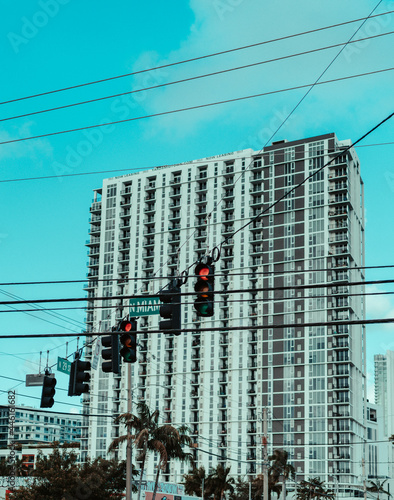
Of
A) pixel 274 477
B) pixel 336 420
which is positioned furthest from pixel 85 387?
pixel 336 420

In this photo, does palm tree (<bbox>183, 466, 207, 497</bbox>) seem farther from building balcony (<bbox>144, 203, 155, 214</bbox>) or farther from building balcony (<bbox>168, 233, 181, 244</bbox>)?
building balcony (<bbox>144, 203, 155, 214</bbox>)

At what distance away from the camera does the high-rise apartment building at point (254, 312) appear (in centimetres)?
14188

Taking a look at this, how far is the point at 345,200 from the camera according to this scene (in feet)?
489

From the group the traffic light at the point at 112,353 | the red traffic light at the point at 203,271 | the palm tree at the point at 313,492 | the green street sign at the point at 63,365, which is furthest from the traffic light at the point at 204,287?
the palm tree at the point at 313,492

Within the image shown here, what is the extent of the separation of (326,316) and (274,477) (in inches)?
1528

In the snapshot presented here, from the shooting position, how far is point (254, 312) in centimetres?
15250

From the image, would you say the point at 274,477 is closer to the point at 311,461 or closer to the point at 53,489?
the point at 311,461

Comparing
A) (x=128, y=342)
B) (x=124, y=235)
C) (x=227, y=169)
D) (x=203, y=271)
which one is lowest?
(x=128, y=342)

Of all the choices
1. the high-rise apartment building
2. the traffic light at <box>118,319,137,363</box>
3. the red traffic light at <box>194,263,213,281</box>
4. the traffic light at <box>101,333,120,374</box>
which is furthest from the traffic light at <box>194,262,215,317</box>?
the high-rise apartment building

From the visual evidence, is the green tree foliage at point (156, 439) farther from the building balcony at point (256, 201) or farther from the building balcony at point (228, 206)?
the building balcony at point (228, 206)

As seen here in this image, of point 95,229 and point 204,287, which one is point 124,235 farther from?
point 204,287

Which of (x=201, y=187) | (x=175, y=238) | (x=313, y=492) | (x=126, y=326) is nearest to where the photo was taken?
(x=126, y=326)

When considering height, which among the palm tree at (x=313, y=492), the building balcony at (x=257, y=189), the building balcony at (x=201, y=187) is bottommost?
the palm tree at (x=313, y=492)

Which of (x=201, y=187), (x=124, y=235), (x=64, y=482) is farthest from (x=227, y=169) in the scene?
(x=64, y=482)
